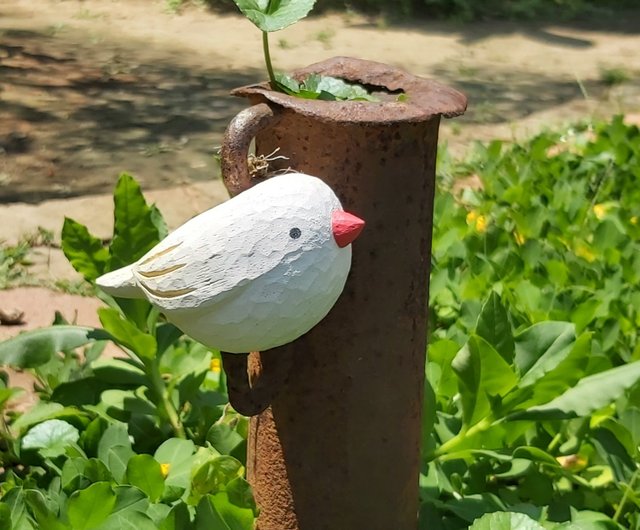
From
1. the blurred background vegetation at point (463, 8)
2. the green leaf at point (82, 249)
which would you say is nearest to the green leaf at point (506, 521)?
the green leaf at point (82, 249)

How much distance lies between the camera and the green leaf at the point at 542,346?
188 cm

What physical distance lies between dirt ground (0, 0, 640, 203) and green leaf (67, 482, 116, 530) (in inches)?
92.1

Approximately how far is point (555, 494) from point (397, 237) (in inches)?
30.3

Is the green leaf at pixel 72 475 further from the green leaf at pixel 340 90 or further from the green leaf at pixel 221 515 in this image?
the green leaf at pixel 340 90

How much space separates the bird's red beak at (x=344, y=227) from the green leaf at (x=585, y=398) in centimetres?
66

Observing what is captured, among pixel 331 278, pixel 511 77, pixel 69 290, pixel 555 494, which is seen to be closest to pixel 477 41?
pixel 511 77

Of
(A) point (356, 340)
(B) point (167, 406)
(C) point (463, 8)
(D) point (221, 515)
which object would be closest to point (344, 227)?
(A) point (356, 340)

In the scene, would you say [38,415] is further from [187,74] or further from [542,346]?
[187,74]

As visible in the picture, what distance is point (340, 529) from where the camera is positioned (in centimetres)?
154

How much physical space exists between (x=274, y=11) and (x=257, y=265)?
359 mm

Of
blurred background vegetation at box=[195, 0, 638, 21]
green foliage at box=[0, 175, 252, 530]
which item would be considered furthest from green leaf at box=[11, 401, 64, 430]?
blurred background vegetation at box=[195, 0, 638, 21]

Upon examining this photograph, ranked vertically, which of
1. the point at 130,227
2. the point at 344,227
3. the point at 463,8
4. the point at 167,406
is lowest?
the point at 463,8

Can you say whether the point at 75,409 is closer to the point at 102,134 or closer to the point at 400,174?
the point at 400,174

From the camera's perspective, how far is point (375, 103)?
1.36 meters
